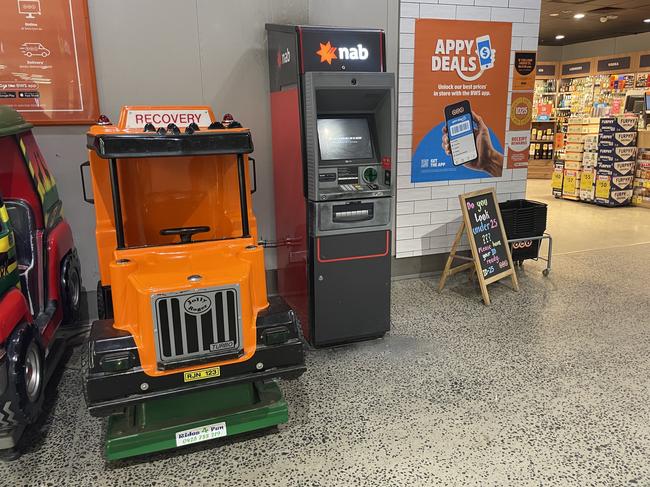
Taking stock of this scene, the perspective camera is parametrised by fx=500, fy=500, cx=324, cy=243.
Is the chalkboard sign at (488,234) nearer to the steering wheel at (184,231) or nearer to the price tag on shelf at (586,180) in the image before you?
the steering wheel at (184,231)

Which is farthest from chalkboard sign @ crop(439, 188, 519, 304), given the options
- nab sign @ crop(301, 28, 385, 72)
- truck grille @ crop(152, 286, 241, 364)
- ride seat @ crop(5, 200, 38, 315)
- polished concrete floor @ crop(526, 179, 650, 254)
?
ride seat @ crop(5, 200, 38, 315)

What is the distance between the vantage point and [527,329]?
3730 millimetres

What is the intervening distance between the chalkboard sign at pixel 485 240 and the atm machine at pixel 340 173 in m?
1.14

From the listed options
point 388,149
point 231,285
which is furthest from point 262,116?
point 231,285

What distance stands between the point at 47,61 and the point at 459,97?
333 centimetres

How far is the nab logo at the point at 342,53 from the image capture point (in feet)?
10.4

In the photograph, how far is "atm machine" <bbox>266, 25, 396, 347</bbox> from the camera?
315cm

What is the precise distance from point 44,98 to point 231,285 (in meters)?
2.24

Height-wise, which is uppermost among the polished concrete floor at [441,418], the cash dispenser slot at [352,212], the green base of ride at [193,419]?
the cash dispenser slot at [352,212]

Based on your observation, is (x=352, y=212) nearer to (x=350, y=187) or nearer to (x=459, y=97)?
(x=350, y=187)

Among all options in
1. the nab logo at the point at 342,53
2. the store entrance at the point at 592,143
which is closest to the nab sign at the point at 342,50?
the nab logo at the point at 342,53

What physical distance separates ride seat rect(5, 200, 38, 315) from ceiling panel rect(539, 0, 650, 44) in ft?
27.8

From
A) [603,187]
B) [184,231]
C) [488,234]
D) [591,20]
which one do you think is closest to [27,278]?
[184,231]

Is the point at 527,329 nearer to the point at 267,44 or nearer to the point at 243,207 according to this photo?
the point at 243,207
